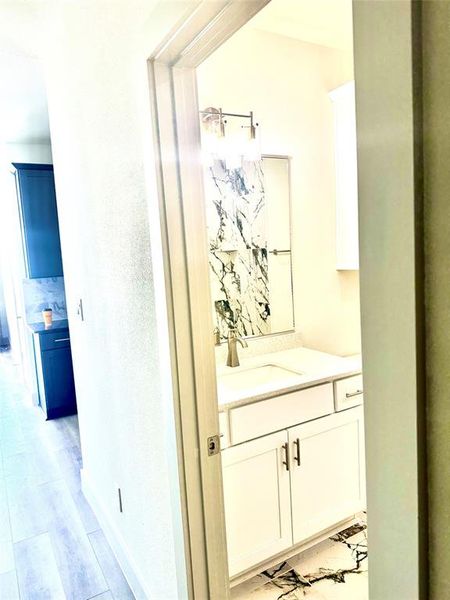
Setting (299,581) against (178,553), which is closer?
(178,553)

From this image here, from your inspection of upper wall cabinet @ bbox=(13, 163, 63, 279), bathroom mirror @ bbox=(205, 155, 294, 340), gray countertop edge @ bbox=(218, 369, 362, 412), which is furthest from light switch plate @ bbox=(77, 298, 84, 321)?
upper wall cabinet @ bbox=(13, 163, 63, 279)

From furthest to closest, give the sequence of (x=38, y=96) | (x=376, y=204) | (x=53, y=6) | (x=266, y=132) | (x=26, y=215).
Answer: (x=26, y=215) → (x=38, y=96) → (x=266, y=132) → (x=53, y=6) → (x=376, y=204)

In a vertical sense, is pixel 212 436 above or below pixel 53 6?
below

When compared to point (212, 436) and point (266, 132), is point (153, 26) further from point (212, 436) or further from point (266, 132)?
point (266, 132)

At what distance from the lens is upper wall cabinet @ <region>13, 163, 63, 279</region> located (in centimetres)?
394

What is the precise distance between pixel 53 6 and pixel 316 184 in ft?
5.14

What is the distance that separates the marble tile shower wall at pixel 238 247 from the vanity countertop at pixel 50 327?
218 cm

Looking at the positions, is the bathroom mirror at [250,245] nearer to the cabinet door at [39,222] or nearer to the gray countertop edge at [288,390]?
the gray countertop edge at [288,390]

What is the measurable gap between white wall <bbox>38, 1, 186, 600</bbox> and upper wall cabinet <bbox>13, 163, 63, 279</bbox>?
1.77 metres

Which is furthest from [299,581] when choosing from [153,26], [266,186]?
[153,26]

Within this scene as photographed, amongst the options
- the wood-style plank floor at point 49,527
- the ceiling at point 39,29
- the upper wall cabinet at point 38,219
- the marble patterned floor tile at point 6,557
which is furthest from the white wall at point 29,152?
the marble patterned floor tile at point 6,557

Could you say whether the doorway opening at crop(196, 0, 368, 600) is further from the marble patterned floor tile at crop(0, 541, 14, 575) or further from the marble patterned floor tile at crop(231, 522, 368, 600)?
the marble patterned floor tile at crop(0, 541, 14, 575)

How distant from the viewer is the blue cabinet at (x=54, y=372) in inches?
153

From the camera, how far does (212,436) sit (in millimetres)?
1324
